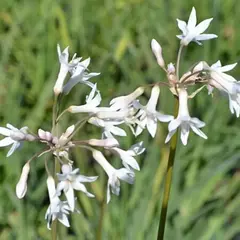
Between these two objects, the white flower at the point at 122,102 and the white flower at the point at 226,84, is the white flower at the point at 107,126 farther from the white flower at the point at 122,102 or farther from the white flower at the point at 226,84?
the white flower at the point at 226,84

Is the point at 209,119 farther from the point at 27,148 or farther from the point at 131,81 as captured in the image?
the point at 27,148

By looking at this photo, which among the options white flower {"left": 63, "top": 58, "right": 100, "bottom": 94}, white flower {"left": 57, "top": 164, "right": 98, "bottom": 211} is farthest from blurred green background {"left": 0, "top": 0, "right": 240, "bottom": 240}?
white flower {"left": 57, "top": 164, "right": 98, "bottom": 211}

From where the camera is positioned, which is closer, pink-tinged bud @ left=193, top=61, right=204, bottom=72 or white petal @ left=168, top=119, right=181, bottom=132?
white petal @ left=168, top=119, right=181, bottom=132

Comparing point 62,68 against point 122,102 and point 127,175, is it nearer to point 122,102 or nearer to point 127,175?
point 122,102

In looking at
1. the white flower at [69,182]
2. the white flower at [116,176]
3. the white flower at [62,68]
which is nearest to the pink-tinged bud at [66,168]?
the white flower at [69,182]

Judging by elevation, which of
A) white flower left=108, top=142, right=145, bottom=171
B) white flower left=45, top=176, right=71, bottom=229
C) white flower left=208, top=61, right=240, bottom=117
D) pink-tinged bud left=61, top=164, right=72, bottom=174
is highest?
white flower left=208, top=61, right=240, bottom=117

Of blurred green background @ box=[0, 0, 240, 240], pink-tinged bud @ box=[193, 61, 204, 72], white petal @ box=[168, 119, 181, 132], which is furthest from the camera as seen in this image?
blurred green background @ box=[0, 0, 240, 240]

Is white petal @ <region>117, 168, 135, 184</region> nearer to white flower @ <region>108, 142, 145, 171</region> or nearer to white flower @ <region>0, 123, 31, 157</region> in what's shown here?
white flower @ <region>108, 142, 145, 171</region>

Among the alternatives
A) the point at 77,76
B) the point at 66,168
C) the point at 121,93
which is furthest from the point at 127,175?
the point at 121,93

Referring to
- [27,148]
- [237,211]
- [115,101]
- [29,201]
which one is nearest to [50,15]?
[27,148]
